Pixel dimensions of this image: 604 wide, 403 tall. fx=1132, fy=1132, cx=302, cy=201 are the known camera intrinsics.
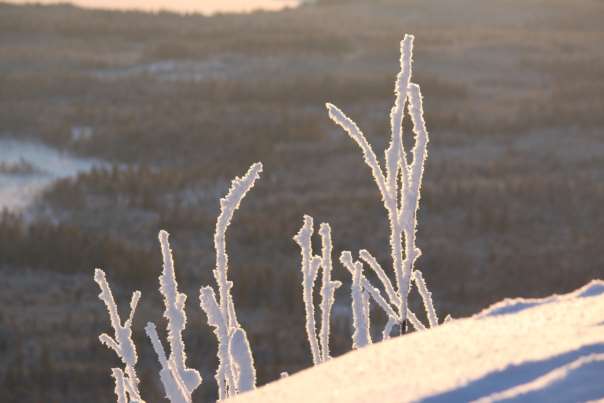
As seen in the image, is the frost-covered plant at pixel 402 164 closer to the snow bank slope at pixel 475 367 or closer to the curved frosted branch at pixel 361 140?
the curved frosted branch at pixel 361 140

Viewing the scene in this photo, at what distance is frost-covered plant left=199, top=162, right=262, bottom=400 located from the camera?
172cm

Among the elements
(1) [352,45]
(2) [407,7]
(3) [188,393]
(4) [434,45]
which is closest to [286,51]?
(1) [352,45]

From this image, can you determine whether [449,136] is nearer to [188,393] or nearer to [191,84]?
[191,84]

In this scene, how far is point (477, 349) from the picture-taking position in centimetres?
124

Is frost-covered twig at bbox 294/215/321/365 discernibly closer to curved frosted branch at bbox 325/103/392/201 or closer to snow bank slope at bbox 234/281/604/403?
curved frosted branch at bbox 325/103/392/201

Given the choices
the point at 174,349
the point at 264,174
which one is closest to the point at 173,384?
the point at 174,349

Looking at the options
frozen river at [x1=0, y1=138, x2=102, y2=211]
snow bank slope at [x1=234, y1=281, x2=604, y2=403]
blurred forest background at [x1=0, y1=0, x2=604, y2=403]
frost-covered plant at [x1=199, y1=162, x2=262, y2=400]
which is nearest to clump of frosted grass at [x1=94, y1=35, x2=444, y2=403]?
frost-covered plant at [x1=199, y1=162, x2=262, y2=400]

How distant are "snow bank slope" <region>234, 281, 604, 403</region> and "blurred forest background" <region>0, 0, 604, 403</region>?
6.98m

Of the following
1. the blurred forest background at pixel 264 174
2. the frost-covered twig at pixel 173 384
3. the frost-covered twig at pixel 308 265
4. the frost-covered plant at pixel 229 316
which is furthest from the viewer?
the blurred forest background at pixel 264 174

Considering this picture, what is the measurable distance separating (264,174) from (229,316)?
14941 millimetres

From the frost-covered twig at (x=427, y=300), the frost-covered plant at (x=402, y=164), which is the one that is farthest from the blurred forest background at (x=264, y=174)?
the frost-covered plant at (x=402, y=164)

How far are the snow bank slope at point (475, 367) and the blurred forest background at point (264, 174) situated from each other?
6.98 metres

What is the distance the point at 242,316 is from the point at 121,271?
1.50 metres

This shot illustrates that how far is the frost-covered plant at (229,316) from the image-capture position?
1721mm
